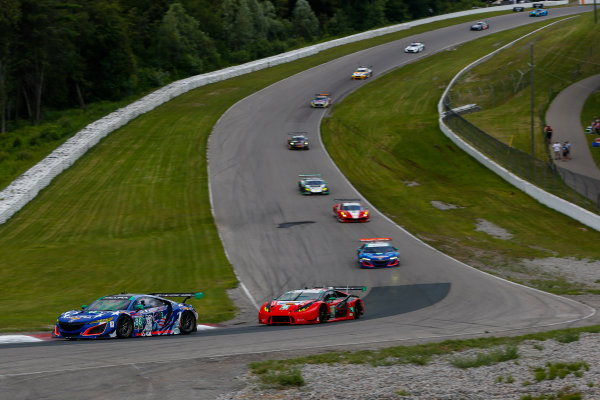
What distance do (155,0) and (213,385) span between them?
116388 mm

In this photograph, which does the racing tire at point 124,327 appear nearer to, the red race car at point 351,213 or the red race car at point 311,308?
the red race car at point 311,308

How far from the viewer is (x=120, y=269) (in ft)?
102

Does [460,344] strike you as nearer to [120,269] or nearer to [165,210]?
[120,269]

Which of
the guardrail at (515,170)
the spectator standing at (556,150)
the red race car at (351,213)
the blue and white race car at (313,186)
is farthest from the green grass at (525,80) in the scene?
the red race car at (351,213)

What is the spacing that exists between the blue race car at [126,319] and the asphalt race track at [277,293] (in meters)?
0.73

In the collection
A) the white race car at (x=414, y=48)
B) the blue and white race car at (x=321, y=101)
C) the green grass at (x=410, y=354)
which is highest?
the green grass at (x=410, y=354)

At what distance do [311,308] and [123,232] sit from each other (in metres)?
20.7

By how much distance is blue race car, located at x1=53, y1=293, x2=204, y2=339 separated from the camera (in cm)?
1719

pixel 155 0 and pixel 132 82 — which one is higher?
pixel 155 0

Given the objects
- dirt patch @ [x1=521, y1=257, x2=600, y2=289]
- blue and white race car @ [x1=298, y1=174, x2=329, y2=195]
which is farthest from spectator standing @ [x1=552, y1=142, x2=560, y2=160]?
dirt patch @ [x1=521, y1=257, x2=600, y2=289]

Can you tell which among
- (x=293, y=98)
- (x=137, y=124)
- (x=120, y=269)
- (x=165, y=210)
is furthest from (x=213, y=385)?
(x=293, y=98)

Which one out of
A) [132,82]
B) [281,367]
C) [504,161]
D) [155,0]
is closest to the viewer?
[281,367]

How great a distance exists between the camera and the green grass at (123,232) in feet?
88.7

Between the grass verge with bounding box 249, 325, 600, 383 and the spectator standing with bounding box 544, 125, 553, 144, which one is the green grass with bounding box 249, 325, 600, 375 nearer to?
the grass verge with bounding box 249, 325, 600, 383
